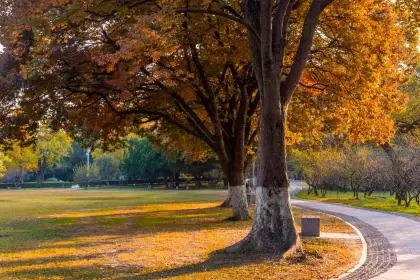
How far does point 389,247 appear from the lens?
15.2 m

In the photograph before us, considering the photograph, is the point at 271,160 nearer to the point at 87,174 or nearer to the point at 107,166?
the point at 87,174

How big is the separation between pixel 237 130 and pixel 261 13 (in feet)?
39.2

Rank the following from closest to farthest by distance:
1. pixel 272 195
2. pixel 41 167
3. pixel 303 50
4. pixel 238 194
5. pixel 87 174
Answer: pixel 272 195 → pixel 303 50 → pixel 238 194 → pixel 87 174 → pixel 41 167

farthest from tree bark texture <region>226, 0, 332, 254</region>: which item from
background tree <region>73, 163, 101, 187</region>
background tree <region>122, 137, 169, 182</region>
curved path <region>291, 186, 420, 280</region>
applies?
background tree <region>73, 163, 101, 187</region>

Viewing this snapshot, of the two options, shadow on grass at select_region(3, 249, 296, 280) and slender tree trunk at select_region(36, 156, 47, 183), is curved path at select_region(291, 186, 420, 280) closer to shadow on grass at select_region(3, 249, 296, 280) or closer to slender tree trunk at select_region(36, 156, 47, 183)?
shadow on grass at select_region(3, 249, 296, 280)

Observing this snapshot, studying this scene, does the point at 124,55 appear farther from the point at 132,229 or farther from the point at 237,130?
the point at 237,130

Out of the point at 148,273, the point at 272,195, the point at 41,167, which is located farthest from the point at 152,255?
Result: the point at 41,167

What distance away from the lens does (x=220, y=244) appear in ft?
52.9

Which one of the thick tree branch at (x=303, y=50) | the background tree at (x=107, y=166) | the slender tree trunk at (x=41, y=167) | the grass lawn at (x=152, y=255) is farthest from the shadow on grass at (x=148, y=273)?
the background tree at (x=107, y=166)

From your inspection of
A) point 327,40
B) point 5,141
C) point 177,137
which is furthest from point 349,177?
point 5,141

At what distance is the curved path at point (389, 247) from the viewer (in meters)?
11.2

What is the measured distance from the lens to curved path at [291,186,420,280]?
1119 centimetres

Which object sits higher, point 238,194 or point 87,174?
point 87,174

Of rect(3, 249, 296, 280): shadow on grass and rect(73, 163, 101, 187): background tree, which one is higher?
rect(73, 163, 101, 187): background tree
